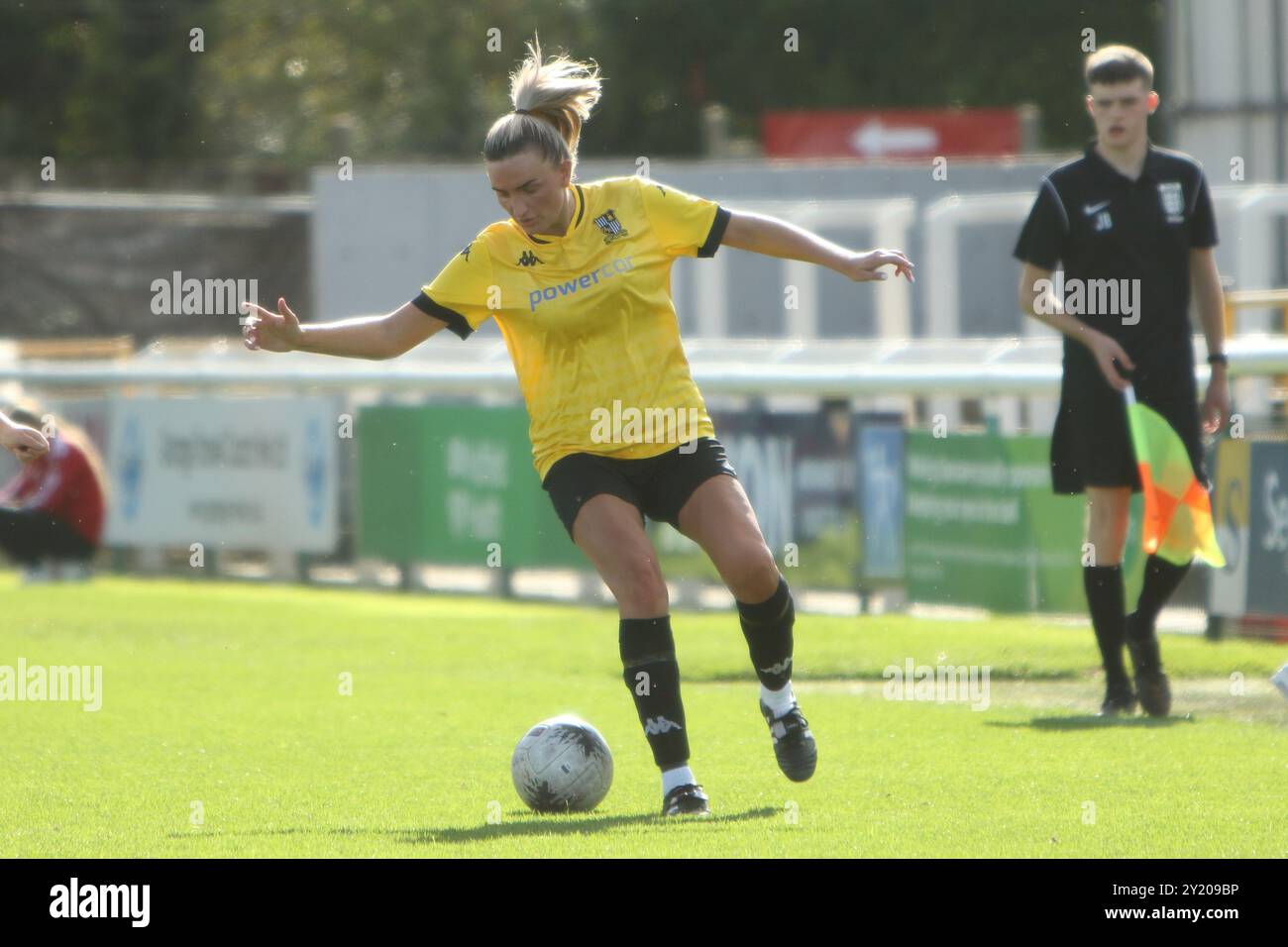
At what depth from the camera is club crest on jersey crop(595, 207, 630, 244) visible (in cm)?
675

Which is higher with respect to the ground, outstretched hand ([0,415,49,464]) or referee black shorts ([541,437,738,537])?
outstretched hand ([0,415,49,464])

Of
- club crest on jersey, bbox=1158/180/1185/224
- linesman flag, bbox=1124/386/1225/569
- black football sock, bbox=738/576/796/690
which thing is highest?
club crest on jersey, bbox=1158/180/1185/224

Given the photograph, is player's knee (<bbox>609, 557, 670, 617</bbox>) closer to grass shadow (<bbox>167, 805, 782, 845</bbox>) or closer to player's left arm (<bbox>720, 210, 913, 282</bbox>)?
grass shadow (<bbox>167, 805, 782, 845</bbox>)

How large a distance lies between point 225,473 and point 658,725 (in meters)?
12.2

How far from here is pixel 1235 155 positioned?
24.5 meters

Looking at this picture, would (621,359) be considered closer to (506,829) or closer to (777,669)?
(777,669)

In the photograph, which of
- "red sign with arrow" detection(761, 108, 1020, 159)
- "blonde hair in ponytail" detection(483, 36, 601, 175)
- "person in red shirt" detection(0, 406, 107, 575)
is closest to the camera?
"blonde hair in ponytail" detection(483, 36, 601, 175)

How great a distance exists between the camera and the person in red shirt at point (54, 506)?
1400cm

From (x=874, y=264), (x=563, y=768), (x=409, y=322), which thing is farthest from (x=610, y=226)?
(x=563, y=768)

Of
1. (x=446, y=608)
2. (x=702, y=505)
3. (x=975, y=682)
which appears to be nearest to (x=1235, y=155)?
(x=446, y=608)

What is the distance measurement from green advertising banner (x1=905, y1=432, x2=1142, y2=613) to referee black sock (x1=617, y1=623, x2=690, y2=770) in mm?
5921

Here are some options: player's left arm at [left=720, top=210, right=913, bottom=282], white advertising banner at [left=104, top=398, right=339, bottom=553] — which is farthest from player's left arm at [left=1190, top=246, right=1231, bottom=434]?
white advertising banner at [left=104, top=398, right=339, bottom=553]

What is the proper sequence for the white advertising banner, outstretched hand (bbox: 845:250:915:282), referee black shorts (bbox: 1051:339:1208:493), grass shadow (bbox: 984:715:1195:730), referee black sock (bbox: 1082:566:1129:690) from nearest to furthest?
outstretched hand (bbox: 845:250:915:282) < grass shadow (bbox: 984:715:1195:730) < referee black shorts (bbox: 1051:339:1208:493) < referee black sock (bbox: 1082:566:1129:690) < the white advertising banner
